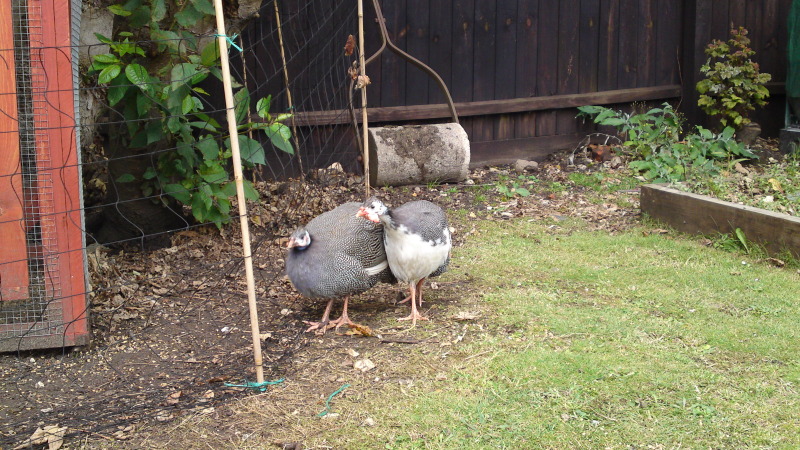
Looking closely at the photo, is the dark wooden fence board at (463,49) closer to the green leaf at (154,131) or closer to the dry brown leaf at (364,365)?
the green leaf at (154,131)

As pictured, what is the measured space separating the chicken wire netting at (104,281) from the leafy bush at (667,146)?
3.41 meters

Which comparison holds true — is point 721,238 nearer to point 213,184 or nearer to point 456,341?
point 456,341

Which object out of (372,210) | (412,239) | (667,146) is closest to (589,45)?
(667,146)

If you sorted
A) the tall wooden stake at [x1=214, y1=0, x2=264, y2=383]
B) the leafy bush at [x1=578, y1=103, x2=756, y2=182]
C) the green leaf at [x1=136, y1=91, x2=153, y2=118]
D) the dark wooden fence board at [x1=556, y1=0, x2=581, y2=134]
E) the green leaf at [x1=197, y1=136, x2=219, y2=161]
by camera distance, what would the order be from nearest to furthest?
the tall wooden stake at [x1=214, y1=0, x2=264, y2=383] < the green leaf at [x1=136, y1=91, x2=153, y2=118] < the green leaf at [x1=197, y1=136, x2=219, y2=161] < the leafy bush at [x1=578, y1=103, x2=756, y2=182] < the dark wooden fence board at [x1=556, y1=0, x2=581, y2=134]

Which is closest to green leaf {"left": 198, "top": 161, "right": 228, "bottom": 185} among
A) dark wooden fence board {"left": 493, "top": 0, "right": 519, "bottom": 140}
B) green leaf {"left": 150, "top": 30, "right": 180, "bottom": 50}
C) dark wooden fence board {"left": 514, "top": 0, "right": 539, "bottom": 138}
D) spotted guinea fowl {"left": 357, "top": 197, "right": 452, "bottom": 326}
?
green leaf {"left": 150, "top": 30, "right": 180, "bottom": 50}

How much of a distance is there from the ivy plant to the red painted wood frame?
0.65m

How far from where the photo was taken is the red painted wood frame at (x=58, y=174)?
3.71m

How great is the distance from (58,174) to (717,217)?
4325 millimetres

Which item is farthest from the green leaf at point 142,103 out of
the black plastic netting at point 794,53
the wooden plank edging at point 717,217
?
the black plastic netting at point 794,53

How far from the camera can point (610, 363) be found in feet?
12.4

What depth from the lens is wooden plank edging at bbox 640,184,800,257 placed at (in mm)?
5133

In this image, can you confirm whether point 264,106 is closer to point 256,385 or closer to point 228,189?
point 228,189

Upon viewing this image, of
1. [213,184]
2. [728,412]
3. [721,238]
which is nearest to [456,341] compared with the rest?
[728,412]

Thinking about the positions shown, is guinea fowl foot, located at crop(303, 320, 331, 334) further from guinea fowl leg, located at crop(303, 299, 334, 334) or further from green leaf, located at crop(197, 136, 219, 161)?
green leaf, located at crop(197, 136, 219, 161)
